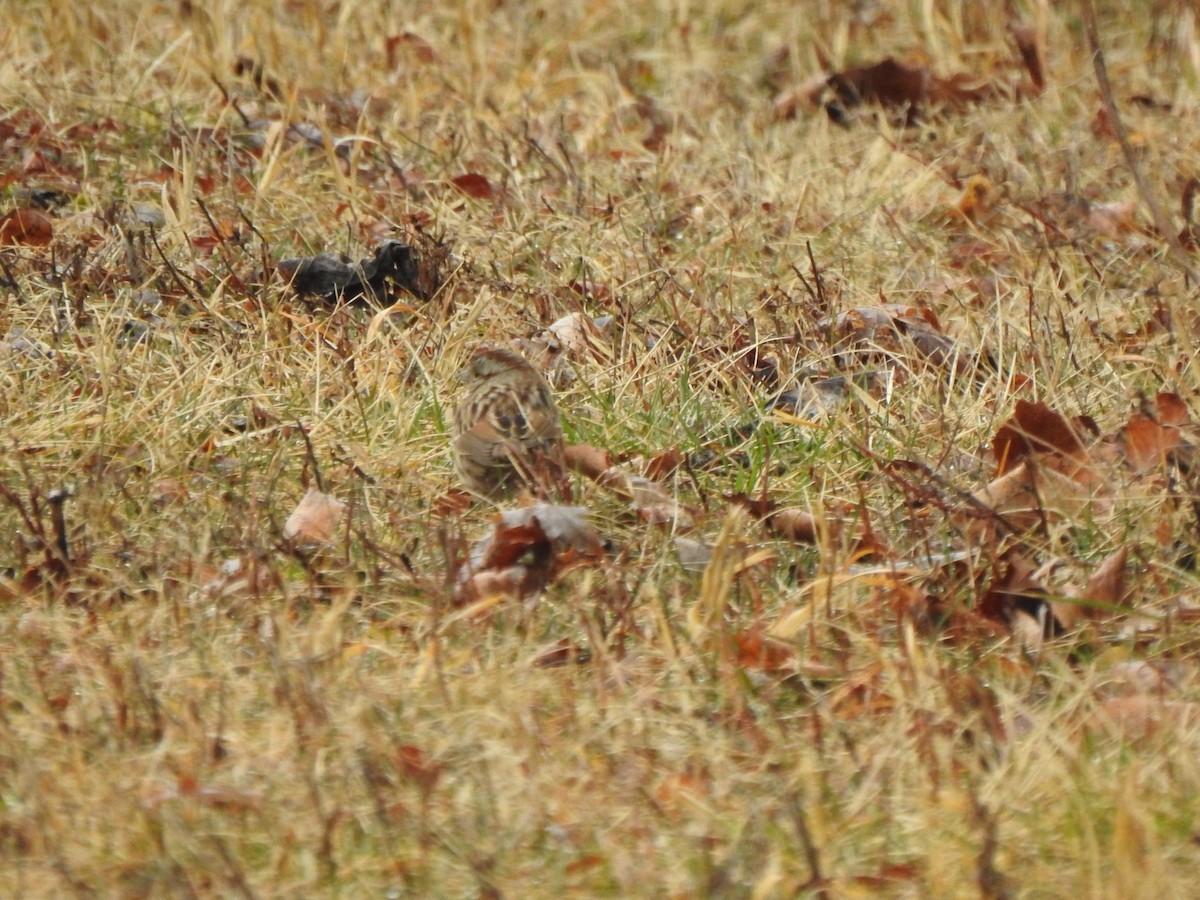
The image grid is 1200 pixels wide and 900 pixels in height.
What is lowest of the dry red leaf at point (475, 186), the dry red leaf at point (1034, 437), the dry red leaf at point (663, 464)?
the dry red leaf at point (663, 464)

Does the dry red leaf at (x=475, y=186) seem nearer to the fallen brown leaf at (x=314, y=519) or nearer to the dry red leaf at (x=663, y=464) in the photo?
the dry red leaf at (x=663, y=464)

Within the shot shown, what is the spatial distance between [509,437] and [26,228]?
91.8 inches

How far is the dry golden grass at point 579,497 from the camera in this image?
2828 millimetres

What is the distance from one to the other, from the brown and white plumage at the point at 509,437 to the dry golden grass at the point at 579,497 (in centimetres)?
13

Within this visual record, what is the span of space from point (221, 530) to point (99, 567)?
263 millimetres

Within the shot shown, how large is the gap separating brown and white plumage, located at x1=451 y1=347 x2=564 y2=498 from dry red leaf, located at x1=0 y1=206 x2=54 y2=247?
6.40ft

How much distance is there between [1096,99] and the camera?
7.73m

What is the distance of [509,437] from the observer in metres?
4.05

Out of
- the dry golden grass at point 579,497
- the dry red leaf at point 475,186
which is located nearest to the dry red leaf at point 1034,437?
the dry golden grass at point 579,497

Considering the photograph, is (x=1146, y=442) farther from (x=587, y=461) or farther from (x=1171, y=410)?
(x=587, y=461)

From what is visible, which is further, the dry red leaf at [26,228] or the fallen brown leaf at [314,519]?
the dry red leaf at [26,228]

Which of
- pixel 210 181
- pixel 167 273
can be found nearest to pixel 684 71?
pixel 210 181

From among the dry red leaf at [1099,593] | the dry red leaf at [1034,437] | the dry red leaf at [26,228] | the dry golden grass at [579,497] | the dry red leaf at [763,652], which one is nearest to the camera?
the dry golden grass at [579,497]

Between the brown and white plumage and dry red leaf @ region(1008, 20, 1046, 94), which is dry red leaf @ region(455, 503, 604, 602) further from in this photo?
dry red leaf @ region(1008, 20, 1046, 94)
